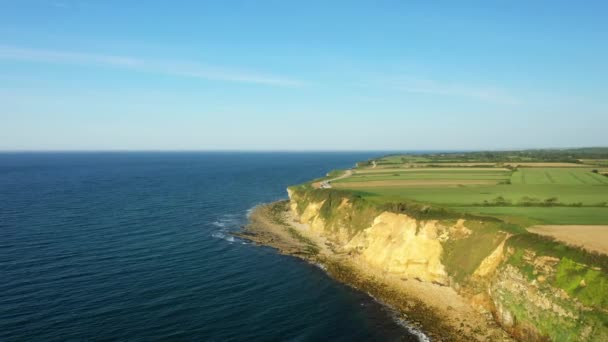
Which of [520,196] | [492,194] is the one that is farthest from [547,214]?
[492,194]

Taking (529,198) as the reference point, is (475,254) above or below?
below

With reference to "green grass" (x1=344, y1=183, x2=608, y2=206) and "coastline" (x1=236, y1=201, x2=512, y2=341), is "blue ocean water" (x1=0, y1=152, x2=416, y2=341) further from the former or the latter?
"green grass" (x1=344, y1=183, x2=608, y2=206)

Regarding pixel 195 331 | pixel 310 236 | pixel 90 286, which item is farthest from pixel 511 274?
pixel 90 286

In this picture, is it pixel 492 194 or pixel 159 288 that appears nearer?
pixel 159 288

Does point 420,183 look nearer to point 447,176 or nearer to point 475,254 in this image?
point 447,176

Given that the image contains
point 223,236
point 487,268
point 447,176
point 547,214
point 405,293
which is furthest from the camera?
point 447,176

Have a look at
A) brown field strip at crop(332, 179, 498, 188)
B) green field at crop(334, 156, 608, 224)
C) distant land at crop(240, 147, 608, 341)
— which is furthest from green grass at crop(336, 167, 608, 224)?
brown field strip at crop(332, 179, 498, 188)

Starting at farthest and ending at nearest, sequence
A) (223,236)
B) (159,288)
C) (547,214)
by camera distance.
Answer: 1. (223,236)
2. (547,214)
3. (159,288)
